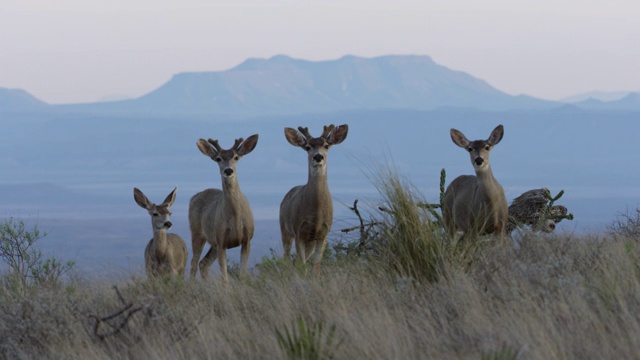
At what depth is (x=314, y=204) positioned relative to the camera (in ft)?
48.0

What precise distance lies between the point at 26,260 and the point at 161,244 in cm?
217

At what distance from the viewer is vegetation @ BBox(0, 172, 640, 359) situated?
9.74 m

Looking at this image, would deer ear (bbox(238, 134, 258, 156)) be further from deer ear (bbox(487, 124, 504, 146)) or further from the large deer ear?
deer ear (bbox(487, 124, 504, 146))

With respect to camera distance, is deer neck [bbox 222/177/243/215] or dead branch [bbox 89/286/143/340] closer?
dead branch [bbox 89/286/143/340]

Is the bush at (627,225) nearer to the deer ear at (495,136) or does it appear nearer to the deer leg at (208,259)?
the deer ear at (495,136)

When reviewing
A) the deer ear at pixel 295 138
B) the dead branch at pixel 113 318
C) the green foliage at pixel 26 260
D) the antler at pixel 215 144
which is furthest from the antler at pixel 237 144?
the dead branch at pixel 113 318

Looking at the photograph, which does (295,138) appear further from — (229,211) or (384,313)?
(384,313)

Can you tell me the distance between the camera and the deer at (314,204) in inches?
575

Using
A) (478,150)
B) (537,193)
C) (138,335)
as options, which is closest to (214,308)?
(138,335)

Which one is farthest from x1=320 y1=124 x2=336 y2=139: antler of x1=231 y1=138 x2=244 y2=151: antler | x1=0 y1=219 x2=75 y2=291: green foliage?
x1=0 y1=219 x2=75 y2=291: green foliage

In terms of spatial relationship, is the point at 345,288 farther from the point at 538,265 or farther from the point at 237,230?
the point at 237,230

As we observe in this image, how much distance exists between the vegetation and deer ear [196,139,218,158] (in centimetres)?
213

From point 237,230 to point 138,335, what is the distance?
13.5 ft

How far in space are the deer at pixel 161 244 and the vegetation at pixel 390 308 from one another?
2.62 meters
